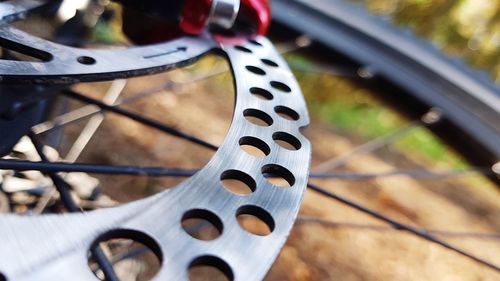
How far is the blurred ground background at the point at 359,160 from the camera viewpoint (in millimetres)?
750

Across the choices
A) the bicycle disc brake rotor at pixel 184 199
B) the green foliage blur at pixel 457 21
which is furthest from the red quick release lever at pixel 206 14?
the green foliage blur at pixel 457 21

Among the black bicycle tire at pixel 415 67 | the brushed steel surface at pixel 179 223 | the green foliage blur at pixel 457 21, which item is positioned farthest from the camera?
the green foliage blur at pixel 457 21

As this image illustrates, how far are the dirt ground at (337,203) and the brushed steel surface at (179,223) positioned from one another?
33cm

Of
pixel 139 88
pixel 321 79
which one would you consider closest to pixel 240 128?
pixel 139 88

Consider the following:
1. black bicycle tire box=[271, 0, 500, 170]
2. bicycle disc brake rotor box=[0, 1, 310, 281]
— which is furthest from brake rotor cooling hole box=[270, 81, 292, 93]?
black bicycle tire box=[271, 0, 500, 170]

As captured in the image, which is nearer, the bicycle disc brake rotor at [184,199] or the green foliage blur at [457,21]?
the bicycle disc brake rotor at [184,199]

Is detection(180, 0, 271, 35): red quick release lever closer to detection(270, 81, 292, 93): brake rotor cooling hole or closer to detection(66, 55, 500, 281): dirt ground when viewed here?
detection(270, 81, 292, 93): brake rotor cooling hole

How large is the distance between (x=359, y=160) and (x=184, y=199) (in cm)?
92

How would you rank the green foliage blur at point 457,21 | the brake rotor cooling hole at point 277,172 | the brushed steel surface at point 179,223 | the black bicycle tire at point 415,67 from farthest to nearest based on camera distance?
the green foliage blur at point 457,21 < the black bicycle tire at point 415,67 < the brake rotor cooling hole at point 277,172 < the brushed steel surface at point 179,223

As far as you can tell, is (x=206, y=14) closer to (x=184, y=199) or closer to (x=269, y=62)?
(x=269, y=62)

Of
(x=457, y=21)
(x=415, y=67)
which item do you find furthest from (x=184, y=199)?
(x=457, y=21)

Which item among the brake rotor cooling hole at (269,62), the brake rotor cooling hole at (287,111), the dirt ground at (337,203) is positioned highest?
the brake rotor cooling hole at (269,62)

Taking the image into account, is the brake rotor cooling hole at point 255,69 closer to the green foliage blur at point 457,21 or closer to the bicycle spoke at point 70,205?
the bicycle spoke at point 70,205

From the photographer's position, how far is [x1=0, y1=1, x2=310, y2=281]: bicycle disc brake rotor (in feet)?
0.63
